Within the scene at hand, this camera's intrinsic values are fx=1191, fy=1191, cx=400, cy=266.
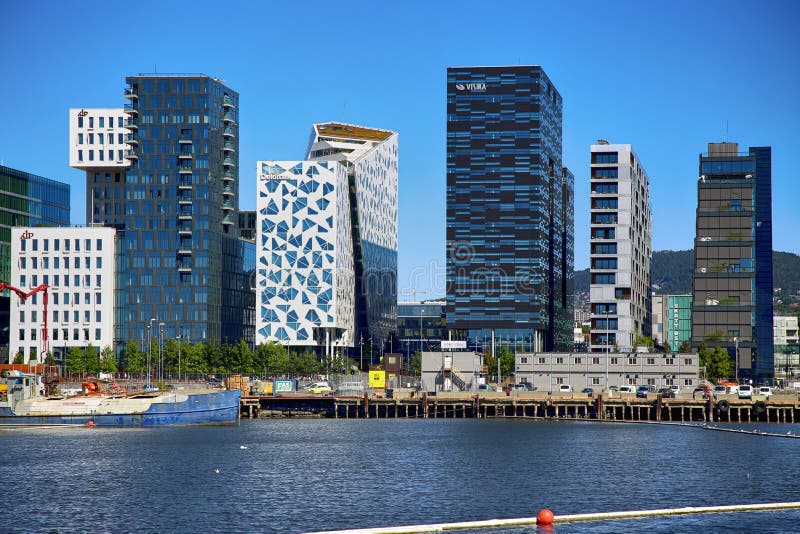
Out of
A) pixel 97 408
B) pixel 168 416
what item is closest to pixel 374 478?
pixel 168 416

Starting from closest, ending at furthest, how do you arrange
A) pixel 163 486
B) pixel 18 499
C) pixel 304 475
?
pixel 18 499
pixel 163 486
pixel 304 475

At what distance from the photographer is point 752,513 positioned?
7956cm

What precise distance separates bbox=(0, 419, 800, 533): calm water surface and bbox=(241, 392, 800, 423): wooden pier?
66.7ft

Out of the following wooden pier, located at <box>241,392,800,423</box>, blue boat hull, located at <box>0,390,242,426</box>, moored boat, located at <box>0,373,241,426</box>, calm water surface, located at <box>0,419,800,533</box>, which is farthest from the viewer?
wooden pier, located at <box>241,392,800,423</box>

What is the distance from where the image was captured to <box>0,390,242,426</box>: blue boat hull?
15750 centimetres

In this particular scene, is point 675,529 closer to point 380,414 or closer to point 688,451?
point 688,451

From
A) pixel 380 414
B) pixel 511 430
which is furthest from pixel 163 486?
pixel 380 414

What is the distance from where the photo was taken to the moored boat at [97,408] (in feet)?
515

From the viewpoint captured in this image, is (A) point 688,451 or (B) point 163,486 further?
(A) point 688,451

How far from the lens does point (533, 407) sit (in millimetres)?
192250

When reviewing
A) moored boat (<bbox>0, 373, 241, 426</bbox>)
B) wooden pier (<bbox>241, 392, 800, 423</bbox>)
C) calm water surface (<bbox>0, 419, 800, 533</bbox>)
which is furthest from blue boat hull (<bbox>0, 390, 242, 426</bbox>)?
wooden pier (<bbox>241, 392, 800, 423</bbox>)

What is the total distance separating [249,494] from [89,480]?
1714cm

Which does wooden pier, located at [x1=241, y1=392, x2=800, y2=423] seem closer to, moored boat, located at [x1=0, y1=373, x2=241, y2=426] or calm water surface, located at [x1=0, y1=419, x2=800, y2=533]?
calm water surface, located at [x1=0, y1=419, x2=800, y2=533]

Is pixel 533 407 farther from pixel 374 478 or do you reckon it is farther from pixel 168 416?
pixel 374 478
